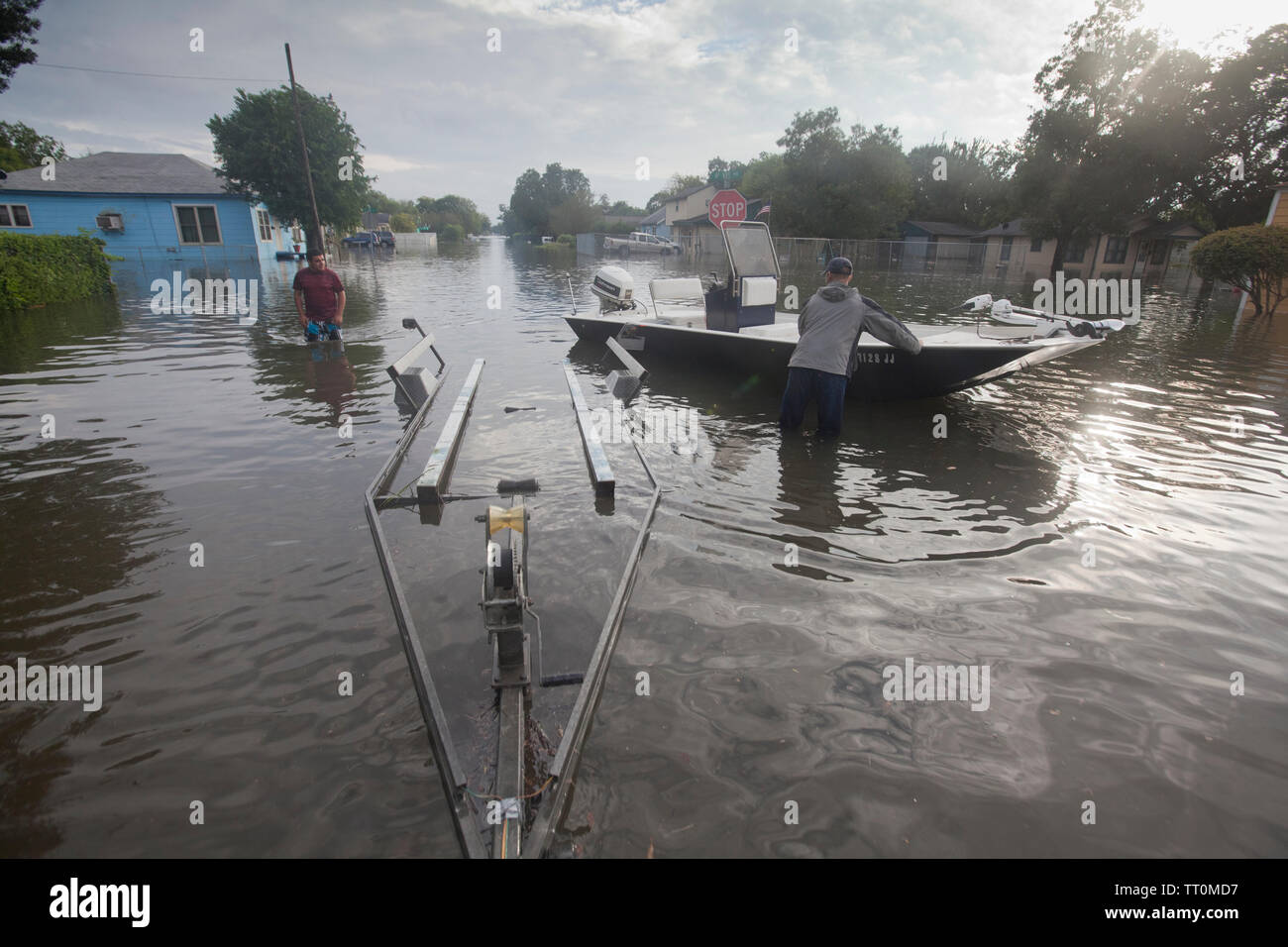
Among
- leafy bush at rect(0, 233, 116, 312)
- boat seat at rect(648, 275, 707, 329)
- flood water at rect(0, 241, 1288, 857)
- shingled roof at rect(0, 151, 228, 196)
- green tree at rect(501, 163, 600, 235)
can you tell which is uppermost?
green tree at rect(501, 163, 600, 235)

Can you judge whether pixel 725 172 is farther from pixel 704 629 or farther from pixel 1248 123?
pixel 704 629

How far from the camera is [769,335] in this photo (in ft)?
29.9

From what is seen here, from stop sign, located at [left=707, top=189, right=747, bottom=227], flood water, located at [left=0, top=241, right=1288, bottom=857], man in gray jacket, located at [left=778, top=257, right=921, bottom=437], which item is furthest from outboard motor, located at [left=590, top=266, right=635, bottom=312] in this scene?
man in gray jacket, located at [left=778, top=257, right=921, bottom=437]

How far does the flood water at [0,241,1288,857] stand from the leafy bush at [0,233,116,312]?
1165cm

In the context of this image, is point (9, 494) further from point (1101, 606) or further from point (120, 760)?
point (1101, 606)

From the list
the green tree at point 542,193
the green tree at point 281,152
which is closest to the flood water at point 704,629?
the green tree at point 281,152

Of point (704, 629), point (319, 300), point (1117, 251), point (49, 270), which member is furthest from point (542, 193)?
point (704, 629)

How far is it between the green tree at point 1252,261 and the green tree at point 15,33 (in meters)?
28.2

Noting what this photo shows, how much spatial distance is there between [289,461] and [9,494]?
2117 mm

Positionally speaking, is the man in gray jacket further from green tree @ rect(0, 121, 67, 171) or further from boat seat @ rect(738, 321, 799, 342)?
green tree @ rect(0, 121, 67, 171)

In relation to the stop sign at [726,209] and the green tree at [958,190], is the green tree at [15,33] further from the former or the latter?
the green tree at [958,190]

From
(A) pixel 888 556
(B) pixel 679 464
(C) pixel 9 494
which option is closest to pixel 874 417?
(B) pixel 679 464

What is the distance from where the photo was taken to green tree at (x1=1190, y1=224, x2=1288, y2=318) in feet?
51.3

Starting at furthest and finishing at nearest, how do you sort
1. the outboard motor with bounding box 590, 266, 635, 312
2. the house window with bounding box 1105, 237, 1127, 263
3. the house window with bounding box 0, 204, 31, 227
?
the house window with bounding box 1105, 237, 1127, 263, the house window with bounding box 0, 204, 31, 227, the outboard motor with bounding box 590, 266, 635, 312
